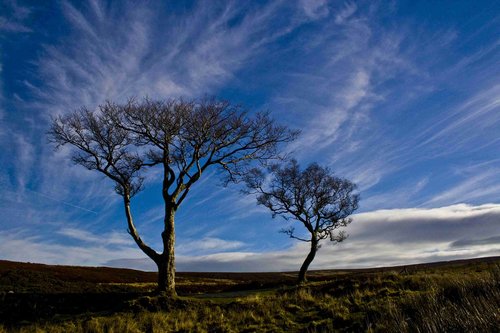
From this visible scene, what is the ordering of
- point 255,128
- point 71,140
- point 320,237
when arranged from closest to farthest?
point 71,140
point 255,128
point 320,237

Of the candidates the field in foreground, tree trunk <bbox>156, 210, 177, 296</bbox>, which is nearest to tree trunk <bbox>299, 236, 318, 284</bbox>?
the field in foreground

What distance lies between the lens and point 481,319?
19.9ft

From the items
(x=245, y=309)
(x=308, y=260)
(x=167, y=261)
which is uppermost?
(x=308, y=260)

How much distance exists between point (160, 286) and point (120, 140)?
9480 mm

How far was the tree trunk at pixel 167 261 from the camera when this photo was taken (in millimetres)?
21203

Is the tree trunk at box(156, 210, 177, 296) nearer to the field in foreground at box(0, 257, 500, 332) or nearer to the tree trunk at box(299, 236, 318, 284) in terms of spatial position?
the field in foreground at box(0, 257, 500, 332)

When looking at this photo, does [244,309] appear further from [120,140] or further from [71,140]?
[71,140]

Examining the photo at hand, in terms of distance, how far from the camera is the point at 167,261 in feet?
70.3

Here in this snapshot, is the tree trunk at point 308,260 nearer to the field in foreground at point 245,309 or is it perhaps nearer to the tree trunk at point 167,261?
the field in foreground at point 245,309

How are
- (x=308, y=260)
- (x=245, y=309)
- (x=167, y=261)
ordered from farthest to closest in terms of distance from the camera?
(x=308, y=260), (x=167, y=261), (x=245, y=309)

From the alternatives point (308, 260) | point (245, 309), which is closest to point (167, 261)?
point (245, 309)

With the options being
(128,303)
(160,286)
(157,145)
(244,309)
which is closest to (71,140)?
(157,145)

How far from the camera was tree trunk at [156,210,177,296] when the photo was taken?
21203 millimetres

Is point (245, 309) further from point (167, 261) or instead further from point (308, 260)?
point (308, 260)
